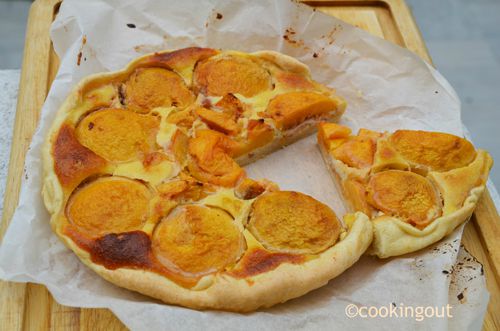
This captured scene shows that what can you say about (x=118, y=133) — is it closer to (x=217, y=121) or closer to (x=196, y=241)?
(x=217, y=121)

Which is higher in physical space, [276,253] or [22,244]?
[276,253]

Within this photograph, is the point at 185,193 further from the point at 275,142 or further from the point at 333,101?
the point at 333,101

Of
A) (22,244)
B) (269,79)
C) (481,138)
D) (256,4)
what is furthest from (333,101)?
(481,138)

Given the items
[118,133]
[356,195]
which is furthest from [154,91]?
[356,195]

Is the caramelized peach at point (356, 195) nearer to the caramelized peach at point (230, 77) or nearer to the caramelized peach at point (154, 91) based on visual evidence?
the caramelized peach at point (230, 77)

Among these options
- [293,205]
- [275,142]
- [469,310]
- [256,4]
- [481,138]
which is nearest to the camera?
[469,310]

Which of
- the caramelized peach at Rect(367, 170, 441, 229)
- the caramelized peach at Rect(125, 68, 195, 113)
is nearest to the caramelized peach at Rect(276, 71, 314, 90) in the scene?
the caramelized peach at Rect(125, 68, 195, 113)

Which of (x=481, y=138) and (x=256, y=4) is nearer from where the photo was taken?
(x=256, y=4)
